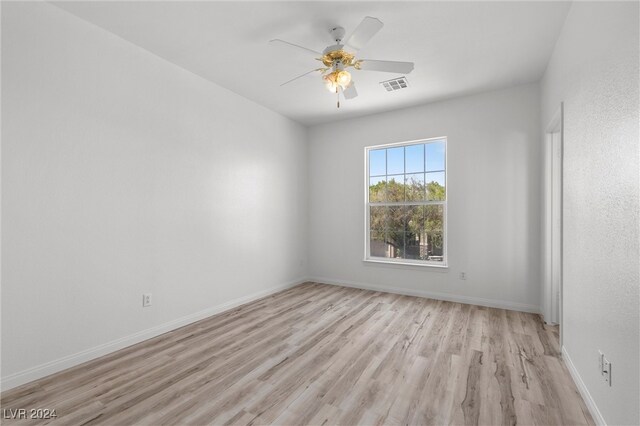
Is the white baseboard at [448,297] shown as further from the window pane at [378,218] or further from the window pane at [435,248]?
the window pane at [378,218]

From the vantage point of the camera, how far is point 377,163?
496 cm

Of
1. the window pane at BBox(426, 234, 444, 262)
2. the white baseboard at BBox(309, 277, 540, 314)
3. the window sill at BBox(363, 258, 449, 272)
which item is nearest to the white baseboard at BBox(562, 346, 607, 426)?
the white baseboard at BBox(309, 277, 540, 314)

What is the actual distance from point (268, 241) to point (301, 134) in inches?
82.2

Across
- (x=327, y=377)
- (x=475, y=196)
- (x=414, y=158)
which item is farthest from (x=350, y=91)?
(x=327, y=377)

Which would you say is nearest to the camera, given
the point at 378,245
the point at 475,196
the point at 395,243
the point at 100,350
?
the point at 100,350

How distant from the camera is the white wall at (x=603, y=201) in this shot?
137cm

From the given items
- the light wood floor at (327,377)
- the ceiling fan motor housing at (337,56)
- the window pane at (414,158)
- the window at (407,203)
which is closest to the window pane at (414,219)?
the window at (407,203)

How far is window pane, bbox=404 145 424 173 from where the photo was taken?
4.58 metres

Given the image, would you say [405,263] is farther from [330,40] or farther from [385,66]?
[330,40]

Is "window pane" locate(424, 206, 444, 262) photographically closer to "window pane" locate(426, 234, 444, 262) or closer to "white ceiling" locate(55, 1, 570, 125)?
"window pane" locate(426, 234, 444, 262)

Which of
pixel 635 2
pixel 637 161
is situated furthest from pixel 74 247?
pixel 635 2

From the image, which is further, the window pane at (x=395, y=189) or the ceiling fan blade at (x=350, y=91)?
the window pane at (x=395, y=189)

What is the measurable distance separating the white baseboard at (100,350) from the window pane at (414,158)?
3216 mm

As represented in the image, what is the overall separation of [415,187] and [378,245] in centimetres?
111
